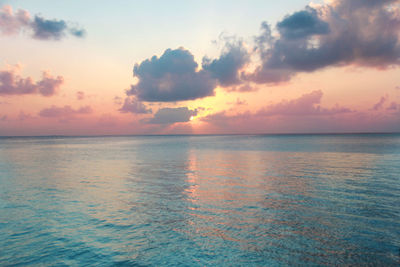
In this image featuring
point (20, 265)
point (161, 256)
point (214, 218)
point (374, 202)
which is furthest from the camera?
point (374, 202)

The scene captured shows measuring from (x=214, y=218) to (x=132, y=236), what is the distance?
523cm

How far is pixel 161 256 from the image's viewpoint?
37.3ft

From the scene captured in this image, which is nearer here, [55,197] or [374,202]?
[374,202]

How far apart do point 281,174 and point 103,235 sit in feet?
82.8

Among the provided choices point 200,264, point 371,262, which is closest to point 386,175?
point 371,262

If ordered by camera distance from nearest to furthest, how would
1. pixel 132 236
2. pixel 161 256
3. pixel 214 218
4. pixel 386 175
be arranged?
pixel 161 256
pixel 132 236
pixel 214 218
pixel 386 175

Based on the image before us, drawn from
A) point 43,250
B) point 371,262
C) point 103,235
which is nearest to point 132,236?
point 103,235

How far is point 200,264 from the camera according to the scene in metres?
10.8

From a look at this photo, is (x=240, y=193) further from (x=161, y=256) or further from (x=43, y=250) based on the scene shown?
(x=43, y=250)

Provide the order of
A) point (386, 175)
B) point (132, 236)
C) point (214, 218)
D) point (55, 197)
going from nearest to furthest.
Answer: point (132, 236), point (214, 218), point (55, 197), point (386, 175)

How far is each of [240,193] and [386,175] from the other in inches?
841

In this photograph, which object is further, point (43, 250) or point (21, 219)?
point (21, 219)

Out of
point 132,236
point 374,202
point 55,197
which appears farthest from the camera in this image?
point 55,197

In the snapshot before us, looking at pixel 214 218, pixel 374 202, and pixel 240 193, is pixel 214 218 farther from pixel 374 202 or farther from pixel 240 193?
pixel 374 202
